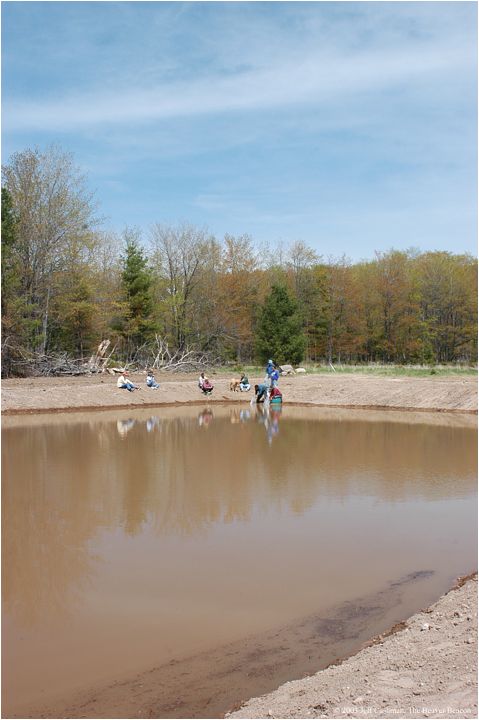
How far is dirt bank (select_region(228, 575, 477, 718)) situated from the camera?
4.08m

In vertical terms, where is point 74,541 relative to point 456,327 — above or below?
below

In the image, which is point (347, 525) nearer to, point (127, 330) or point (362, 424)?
point (362, 424)

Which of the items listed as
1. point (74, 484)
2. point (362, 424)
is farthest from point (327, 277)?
point (74, 484)

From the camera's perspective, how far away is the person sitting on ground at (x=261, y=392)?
95.1 feet

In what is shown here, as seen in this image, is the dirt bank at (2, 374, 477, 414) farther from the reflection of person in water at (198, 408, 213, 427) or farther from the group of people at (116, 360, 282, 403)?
A: the reflection of person in water at (198, 408, 213, 427)

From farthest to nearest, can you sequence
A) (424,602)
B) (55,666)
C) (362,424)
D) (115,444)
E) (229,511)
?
(362,424) < (115,444) < (229,511) < (424,602) < (55,666)

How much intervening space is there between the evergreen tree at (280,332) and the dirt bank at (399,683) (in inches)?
1407

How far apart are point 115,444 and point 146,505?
268 inches

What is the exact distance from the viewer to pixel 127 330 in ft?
145

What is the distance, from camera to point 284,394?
3109 centimetres

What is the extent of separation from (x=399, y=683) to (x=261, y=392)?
24.7 meters

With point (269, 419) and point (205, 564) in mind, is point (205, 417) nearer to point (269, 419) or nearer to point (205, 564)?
point (269, 419)

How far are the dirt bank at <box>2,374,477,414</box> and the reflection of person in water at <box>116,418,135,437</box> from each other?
13.1 ft

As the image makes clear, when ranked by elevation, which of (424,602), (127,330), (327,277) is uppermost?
(327,277)
